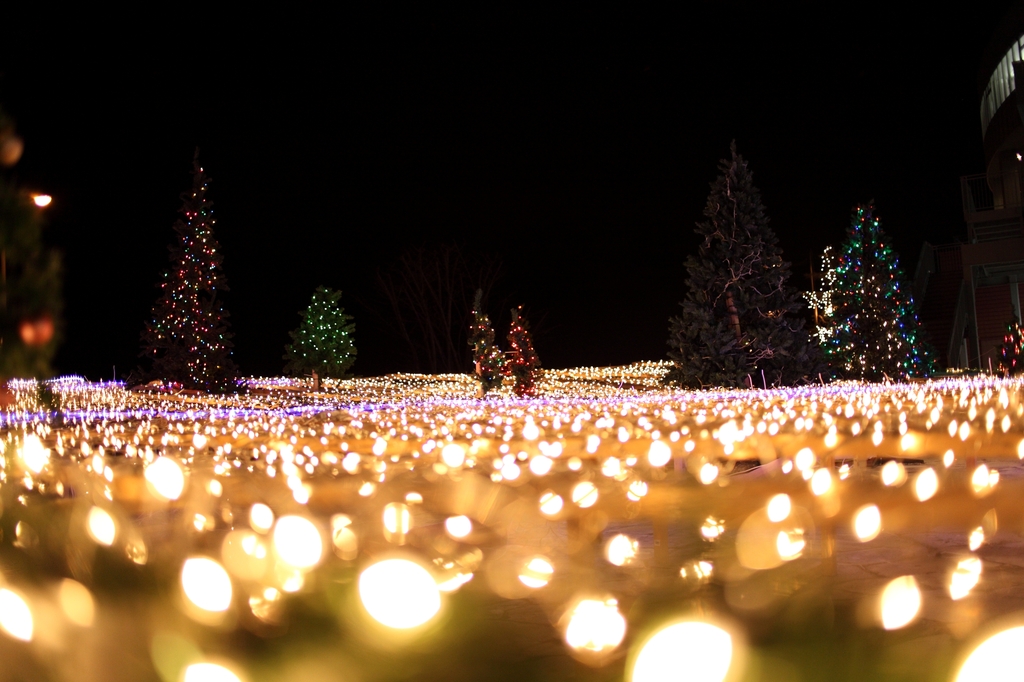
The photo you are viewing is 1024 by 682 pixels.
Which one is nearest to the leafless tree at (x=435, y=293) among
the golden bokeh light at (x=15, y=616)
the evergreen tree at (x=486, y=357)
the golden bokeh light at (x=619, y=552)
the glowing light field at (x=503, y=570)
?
the evergreen tree at (x=486, y=357)

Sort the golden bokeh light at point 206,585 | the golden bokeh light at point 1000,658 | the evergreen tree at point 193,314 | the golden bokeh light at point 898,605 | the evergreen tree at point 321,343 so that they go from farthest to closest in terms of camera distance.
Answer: the evergreen tree at point 321,343, the evergreen tree at point 193,314, the golden bokeh light at point 898,605, the golden bokeh light at point 206,585, the golden bokeh light at point 1000,658

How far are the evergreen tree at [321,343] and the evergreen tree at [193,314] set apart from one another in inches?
200

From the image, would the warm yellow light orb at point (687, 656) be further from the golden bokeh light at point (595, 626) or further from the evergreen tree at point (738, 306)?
the evergreen tree at point (738, 306)

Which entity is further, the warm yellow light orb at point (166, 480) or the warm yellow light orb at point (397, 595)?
the warm yellow light orb at point (166, 480)

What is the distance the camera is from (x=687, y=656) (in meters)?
1.47

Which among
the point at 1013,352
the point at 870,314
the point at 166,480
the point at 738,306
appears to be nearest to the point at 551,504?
the point at 166,480

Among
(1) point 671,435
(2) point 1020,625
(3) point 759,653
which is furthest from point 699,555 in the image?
(2) point 1020,625

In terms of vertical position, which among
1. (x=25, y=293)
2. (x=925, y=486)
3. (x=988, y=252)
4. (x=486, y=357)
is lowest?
(x=925, y=486)

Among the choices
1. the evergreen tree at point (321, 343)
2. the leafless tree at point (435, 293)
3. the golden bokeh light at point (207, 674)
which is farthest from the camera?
the leafless tree at point (435, 293)

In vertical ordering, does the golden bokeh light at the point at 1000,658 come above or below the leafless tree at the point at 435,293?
below

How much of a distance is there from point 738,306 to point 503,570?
1824cm

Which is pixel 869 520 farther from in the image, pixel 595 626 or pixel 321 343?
pixel 321 343

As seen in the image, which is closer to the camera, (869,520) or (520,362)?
(869,520)

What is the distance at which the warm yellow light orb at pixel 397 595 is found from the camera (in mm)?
1840
